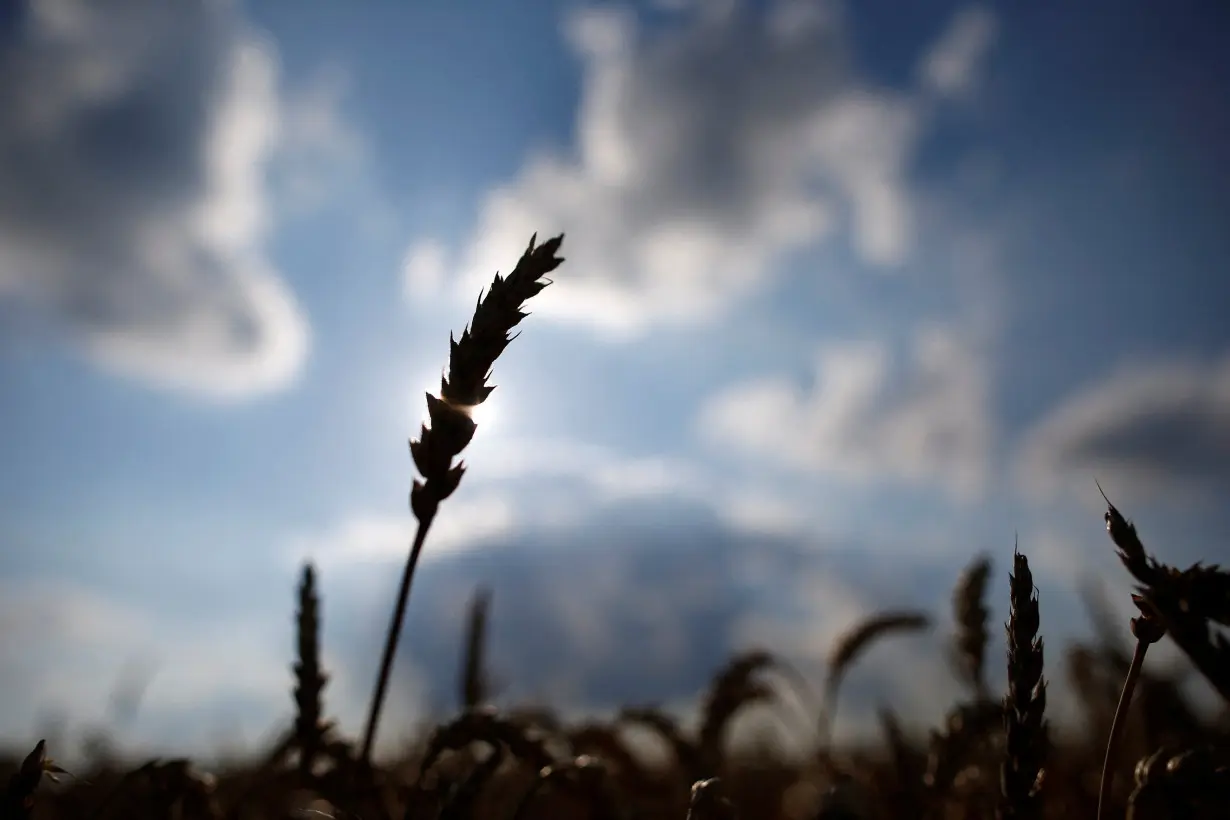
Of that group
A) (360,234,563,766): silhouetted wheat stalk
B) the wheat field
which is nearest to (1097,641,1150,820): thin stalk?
the wheat field

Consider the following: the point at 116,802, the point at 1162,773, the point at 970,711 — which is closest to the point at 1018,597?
the point at 1162,773

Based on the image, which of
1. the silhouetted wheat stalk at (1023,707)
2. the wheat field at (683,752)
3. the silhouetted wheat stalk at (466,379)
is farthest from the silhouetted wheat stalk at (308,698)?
the silhouetted wheat stalk at (1023,707)

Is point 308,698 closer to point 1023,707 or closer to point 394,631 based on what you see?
point 394,631

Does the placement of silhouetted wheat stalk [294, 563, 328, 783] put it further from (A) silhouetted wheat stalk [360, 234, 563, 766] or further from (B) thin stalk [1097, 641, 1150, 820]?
(B) thin stalk [1097, 641, 1150, 820]

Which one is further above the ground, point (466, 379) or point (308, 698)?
point (466, 379)

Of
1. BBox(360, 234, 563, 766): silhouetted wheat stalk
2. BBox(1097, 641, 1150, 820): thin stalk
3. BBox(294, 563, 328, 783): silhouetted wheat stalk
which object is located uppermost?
BBox(360, 234, 563, 766): silhouetted wheat stalk

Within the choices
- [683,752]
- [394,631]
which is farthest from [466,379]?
[683,752]

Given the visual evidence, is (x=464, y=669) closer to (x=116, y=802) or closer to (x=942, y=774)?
(x=116, y=802)

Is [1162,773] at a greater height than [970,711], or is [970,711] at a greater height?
[970,711]

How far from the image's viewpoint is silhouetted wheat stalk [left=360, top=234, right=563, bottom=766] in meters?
1.70

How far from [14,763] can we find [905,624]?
5498mm

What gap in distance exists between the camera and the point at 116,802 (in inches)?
95.3

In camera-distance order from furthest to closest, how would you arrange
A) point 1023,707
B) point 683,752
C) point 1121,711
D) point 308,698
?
point 683,752 → point 308,698 → point 1121,711 → point 1023,707

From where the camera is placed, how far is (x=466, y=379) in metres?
1.70
